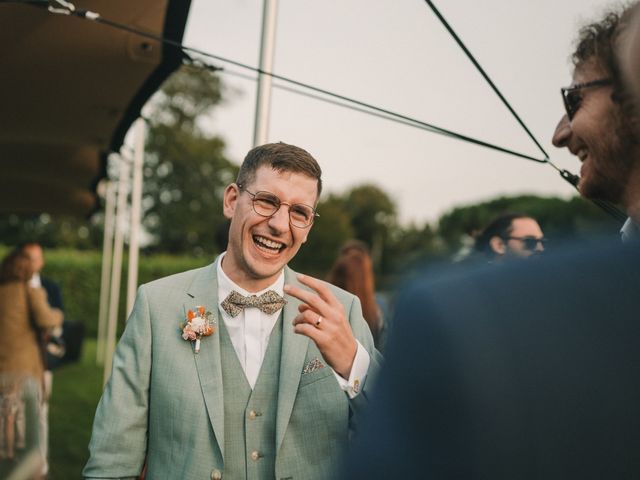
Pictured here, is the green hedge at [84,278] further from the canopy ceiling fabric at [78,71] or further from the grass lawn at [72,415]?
the canopy ceiling fabric at [78,71]

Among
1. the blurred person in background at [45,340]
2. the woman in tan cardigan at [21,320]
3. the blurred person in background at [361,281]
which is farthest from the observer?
the woman in tan cardigan at [21,320]

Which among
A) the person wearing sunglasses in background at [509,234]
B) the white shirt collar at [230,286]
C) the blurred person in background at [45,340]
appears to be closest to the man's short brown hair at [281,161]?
the white shirt collar at [230,286]


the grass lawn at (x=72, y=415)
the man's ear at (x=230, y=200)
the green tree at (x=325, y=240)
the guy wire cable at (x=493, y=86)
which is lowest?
the grass lawn at (x=72, y=415)

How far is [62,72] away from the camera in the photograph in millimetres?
3795

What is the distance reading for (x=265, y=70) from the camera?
2.67 metres

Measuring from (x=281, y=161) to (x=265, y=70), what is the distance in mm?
790

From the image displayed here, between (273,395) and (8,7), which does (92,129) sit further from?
(273,395)

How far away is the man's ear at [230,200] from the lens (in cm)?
214

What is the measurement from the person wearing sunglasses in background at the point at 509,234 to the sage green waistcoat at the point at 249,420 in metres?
1.96

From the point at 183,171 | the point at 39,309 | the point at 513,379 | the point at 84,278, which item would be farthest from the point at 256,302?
the point at 183,171

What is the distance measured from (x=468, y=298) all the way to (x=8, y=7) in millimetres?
3074

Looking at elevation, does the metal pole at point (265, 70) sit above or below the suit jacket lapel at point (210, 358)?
above

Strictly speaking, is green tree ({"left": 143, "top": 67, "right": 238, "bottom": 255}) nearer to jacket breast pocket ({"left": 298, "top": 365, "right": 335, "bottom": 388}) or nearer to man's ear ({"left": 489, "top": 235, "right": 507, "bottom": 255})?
man's ear ({"left": 489, "top": 235, "right": 507, "bottom": 255})

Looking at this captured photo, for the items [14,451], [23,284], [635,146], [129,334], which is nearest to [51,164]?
[23,284]
